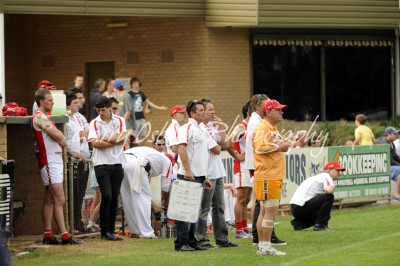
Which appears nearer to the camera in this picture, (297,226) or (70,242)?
(70,242)

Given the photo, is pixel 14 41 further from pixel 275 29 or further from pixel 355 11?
pixel 355 11

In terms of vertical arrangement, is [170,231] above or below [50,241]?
below

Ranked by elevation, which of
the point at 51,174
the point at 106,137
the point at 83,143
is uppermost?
the point at 106,137

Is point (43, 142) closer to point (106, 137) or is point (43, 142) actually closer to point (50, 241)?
point (106, 137)

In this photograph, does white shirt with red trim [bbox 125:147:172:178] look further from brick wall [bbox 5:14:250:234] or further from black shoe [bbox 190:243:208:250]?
brick wall [bbox 5:14:250:234]

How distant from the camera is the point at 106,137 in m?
14.8

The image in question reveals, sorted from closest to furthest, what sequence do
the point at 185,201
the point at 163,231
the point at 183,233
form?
the point at 185,201, the point at 183,233, the point at 163,231

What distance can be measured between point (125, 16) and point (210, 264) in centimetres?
1403

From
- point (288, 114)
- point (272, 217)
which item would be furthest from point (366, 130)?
point (272, 217)

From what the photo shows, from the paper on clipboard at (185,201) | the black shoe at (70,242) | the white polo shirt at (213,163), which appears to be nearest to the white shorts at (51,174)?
the black shoe at (70,242)

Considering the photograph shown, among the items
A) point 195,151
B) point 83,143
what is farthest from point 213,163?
point 83,143

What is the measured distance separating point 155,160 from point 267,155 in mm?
3497

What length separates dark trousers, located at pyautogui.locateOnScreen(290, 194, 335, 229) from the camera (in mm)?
16531

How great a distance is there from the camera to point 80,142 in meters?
16.3
